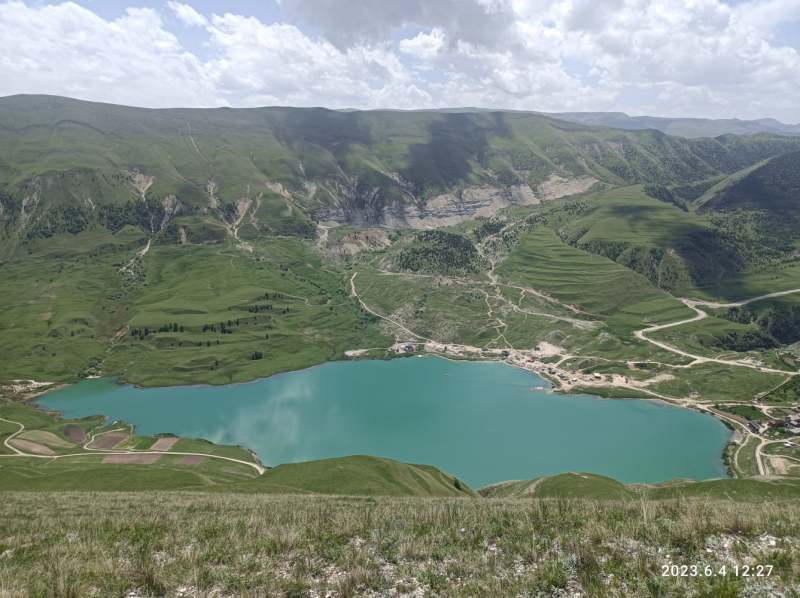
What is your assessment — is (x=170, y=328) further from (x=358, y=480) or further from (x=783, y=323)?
(x=783, y=323)

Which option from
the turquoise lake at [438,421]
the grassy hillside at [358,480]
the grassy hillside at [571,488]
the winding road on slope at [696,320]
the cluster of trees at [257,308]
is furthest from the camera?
the cluster of trees at [257,308]

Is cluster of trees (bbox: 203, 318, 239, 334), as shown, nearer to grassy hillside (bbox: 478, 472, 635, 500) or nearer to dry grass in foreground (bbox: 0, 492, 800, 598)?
grassy hillside (bbox: 478, 472, 635, 500)

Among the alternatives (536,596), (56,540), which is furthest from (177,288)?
(536,596)

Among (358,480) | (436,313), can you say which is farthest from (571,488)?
(436,313)

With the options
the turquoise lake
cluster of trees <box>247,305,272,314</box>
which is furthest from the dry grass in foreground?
cluster of trees <box>247,305,272,314</box>

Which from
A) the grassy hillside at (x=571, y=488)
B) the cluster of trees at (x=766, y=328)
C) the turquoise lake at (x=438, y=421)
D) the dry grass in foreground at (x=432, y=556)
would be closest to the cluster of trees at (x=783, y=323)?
the cluster of trees at (x=766, y=328)

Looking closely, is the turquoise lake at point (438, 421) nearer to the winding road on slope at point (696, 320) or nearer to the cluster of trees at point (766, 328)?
the winding road on slope at point (696, 320)
